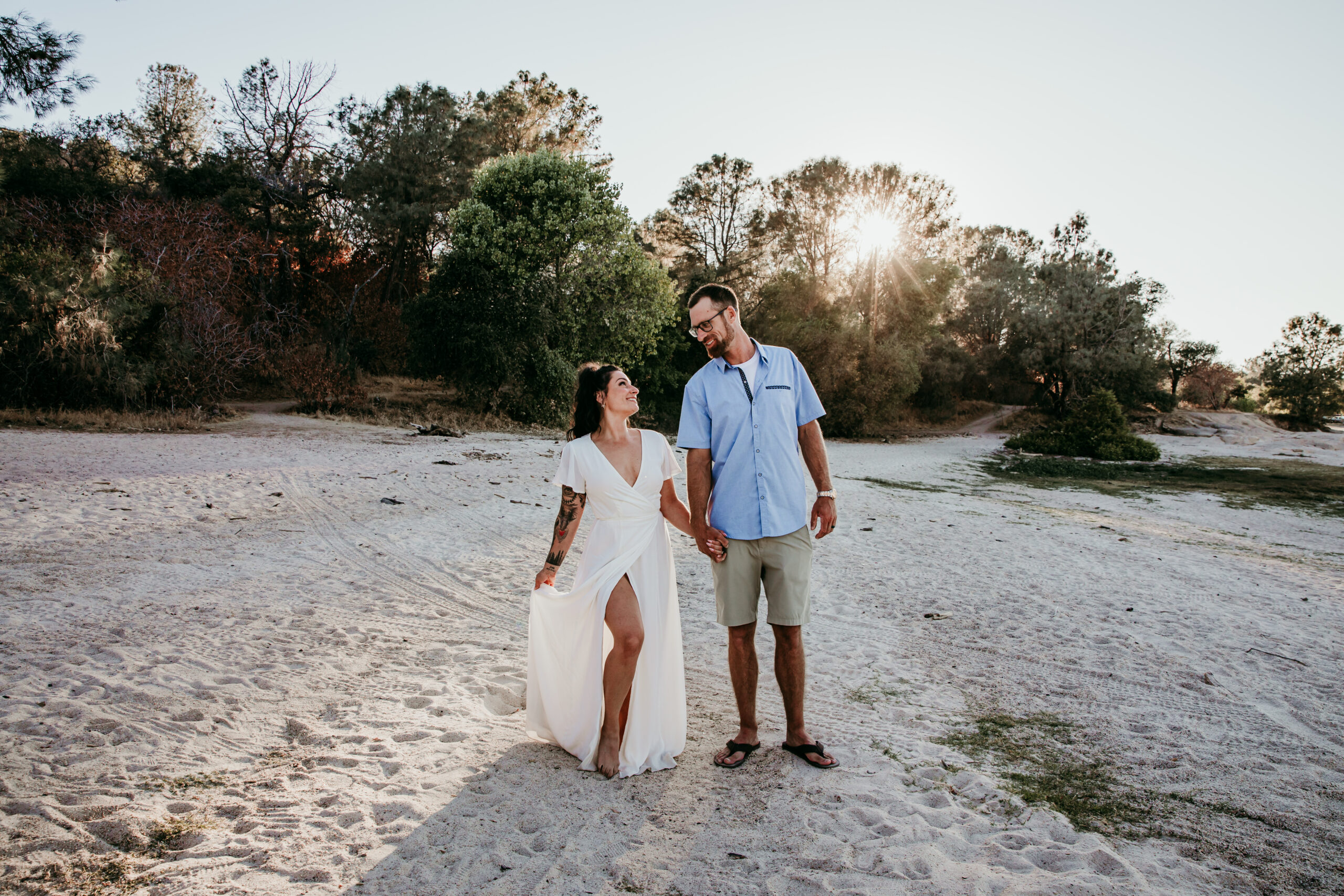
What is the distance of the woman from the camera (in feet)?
10.9

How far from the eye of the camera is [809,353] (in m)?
30.6

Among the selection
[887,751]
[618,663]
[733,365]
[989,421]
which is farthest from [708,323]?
[989,421]

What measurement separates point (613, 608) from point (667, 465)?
764mm

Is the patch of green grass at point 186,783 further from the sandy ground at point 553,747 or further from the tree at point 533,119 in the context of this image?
the tree at point 533,119

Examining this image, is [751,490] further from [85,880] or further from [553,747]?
[85,880]

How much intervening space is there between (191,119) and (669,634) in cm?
4073

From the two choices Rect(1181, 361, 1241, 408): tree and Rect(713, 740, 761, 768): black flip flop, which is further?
Rect(1181, 361, 1241, 408): tree

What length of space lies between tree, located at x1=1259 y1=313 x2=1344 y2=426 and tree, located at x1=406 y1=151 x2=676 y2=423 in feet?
118

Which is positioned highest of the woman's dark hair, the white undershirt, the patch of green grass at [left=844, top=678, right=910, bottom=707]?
the white undershirt

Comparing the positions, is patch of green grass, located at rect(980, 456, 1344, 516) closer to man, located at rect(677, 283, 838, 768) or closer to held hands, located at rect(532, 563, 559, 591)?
man, located at rect(677, 283, 838, 768)

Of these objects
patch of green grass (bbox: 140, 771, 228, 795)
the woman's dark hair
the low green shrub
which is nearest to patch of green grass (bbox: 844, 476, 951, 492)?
the low green shrub

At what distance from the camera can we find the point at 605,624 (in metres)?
3.34

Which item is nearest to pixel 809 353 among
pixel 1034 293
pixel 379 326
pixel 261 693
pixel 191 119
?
pixel 1034 293

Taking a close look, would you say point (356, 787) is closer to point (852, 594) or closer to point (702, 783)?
point (702, 783)
